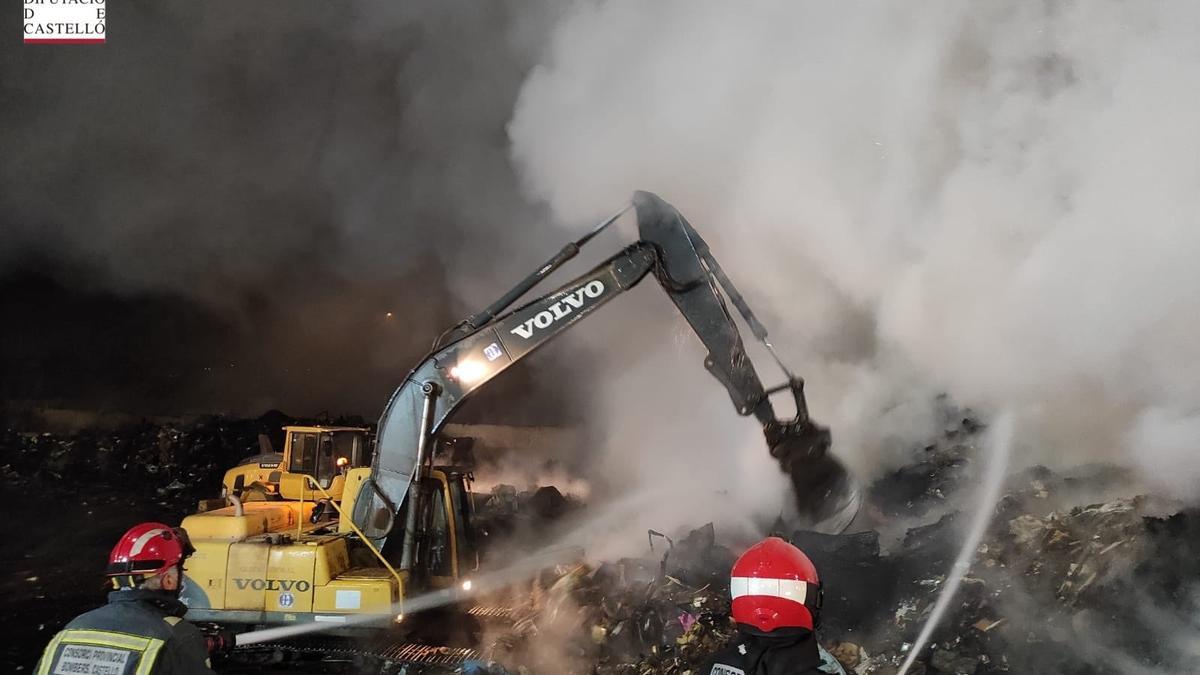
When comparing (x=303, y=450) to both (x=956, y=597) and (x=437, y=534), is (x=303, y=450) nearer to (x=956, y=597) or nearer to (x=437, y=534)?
(x=437, y=534)

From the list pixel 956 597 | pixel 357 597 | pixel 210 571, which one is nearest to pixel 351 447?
pixel 210 571

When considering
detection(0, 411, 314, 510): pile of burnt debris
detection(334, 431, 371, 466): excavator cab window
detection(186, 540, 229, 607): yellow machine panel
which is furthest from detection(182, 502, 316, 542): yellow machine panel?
detection(0, 411, 314, 510): pile of burnt debris

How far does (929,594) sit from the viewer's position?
566 centimetres

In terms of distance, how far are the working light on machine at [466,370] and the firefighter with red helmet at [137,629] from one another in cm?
327

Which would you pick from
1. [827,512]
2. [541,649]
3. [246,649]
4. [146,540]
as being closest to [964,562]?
[827,512]

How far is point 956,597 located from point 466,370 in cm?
454

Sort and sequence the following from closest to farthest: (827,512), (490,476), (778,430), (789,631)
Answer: (789,631)
(778,430)
(827,512)
(490,476)

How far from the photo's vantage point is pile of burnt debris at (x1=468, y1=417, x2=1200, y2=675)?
448 centimetres

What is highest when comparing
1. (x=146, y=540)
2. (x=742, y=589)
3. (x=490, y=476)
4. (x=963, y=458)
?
(x=490, y=476)

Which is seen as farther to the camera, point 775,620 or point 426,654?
point 426,654

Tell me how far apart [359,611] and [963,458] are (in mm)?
7050

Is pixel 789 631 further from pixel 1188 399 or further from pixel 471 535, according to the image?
pixel 1188 399

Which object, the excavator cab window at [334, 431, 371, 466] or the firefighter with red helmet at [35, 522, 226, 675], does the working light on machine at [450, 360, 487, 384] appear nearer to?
the excavator cab window at [334, 431, 371, 466]

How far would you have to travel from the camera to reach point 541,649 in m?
6.15
